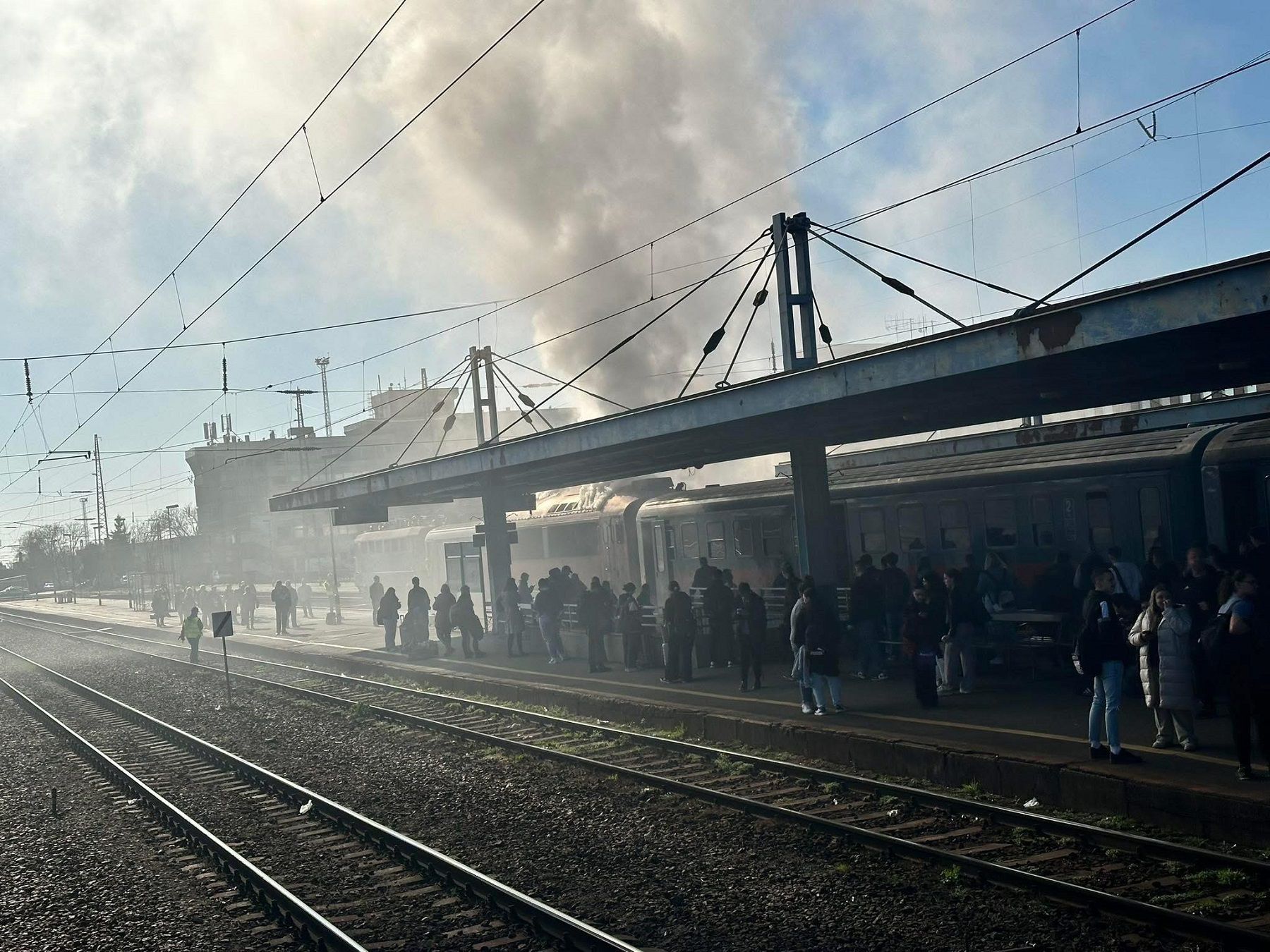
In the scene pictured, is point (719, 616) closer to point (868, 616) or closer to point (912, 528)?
point (868, 616)

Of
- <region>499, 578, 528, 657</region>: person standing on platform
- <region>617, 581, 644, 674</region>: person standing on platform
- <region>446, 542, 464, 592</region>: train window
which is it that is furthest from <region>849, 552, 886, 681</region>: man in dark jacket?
<region>446, 542, 464, 592</region>: train window

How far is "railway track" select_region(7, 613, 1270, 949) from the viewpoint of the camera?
7.14 m

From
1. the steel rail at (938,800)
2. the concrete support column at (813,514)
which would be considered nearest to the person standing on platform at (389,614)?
the steel rail at (938,800)

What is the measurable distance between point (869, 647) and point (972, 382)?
13.4ft

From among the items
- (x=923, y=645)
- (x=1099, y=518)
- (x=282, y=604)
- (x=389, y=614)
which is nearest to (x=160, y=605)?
(x=282, y=604)

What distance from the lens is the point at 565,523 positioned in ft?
111

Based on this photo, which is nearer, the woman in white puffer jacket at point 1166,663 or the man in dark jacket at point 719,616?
the woman in white puffer jacket at point 1166,663

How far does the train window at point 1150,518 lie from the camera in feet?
54.6

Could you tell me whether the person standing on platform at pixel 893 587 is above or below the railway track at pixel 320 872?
above

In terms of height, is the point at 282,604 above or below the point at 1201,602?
below

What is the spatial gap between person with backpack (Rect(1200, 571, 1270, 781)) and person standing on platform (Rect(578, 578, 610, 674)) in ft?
40.6

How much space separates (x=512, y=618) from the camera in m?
24.6

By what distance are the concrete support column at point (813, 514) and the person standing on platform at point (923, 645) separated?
3.23m

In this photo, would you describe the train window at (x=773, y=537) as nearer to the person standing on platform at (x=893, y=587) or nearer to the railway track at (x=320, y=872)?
the person standing on platform at (x=893, y=587)
